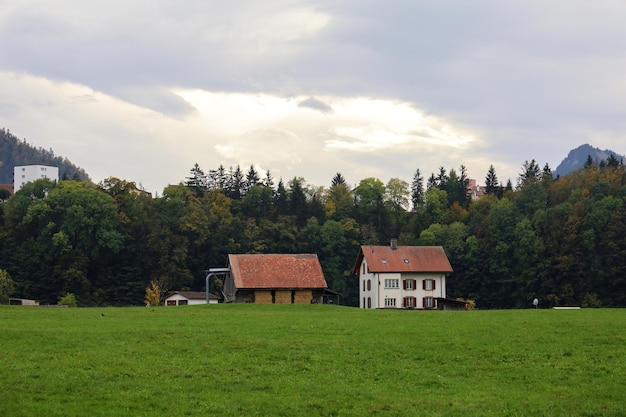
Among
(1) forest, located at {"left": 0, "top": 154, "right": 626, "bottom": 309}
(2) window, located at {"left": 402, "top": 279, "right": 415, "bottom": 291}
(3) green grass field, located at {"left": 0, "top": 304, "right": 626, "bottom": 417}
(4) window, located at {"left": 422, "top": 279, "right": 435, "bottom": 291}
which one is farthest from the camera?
(1) forest, located at {"left": 0, "top": 154, "right": 626, "bottom": 309}

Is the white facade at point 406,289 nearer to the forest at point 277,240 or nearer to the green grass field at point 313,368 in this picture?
the forest at point 277,240

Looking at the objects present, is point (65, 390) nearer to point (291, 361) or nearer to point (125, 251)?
point (291, 361)

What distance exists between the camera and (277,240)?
118625 mm

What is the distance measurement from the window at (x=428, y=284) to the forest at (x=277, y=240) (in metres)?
16.5

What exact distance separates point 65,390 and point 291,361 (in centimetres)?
812

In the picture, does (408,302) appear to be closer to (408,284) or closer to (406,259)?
(408,284)

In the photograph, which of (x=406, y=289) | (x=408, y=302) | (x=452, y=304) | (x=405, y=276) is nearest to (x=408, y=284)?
(x=406, y=289)

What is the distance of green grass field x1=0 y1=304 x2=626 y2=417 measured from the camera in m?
21.8

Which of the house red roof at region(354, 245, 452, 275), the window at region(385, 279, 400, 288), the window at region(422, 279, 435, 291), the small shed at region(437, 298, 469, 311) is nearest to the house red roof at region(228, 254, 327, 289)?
the small shed at region(437, 298, 469, 311)

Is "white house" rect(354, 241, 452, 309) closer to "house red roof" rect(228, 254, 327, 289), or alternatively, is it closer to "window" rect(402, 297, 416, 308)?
"window" rect(402, 297, 416, 308)

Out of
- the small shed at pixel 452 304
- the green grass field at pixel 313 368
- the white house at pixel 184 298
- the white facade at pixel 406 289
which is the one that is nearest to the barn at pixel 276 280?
the small shed at pixel 452 304

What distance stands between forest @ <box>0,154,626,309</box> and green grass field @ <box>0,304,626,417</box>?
62.1 meters

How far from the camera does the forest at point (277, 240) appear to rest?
9919 centimetres

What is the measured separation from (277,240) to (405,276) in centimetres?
3267
